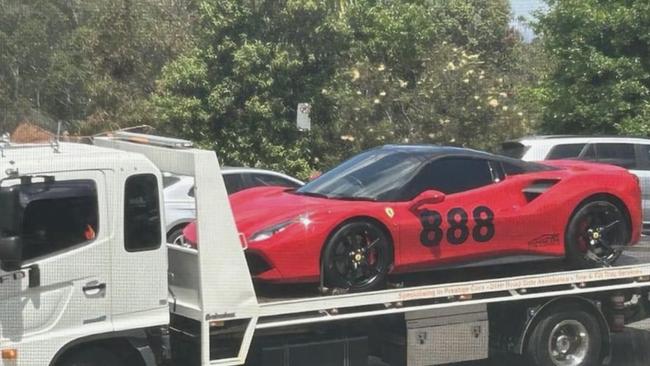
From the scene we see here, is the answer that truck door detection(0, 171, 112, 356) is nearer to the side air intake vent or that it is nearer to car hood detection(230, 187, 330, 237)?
car hood detection(230, 187, 330, 237)

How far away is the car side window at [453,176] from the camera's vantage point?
7562 mm

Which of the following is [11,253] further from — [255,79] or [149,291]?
[255,79]

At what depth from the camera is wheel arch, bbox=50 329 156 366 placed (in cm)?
598

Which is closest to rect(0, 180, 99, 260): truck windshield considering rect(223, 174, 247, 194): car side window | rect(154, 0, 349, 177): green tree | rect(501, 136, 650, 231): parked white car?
rect(223, 174, 247, 194): car side window

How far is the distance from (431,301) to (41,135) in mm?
3352

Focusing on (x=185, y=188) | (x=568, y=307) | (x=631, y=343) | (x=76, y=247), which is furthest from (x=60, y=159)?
(x=631, y=343)

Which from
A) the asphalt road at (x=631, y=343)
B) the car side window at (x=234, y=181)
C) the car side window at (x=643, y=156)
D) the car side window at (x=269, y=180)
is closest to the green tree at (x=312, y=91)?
the car side window at (x=643, y=156)

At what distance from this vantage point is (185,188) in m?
9.40

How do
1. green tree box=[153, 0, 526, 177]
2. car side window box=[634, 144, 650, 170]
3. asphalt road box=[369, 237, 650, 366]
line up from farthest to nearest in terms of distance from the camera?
1. green tree box=[153, 0, 526, 177]
2. car side window box=[634, 144, 650, 170]
3. asphalt road box=[369, 237, 650, 366]

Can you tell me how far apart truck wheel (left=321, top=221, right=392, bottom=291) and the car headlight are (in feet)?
0.85

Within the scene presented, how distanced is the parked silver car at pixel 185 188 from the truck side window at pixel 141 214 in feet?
1.29

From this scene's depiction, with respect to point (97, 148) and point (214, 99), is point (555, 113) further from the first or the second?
point (97, 148)

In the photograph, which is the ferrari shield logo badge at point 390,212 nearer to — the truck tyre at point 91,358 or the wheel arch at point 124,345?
the wheel arch at point 124,345

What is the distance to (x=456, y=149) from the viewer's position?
792 centimetres
